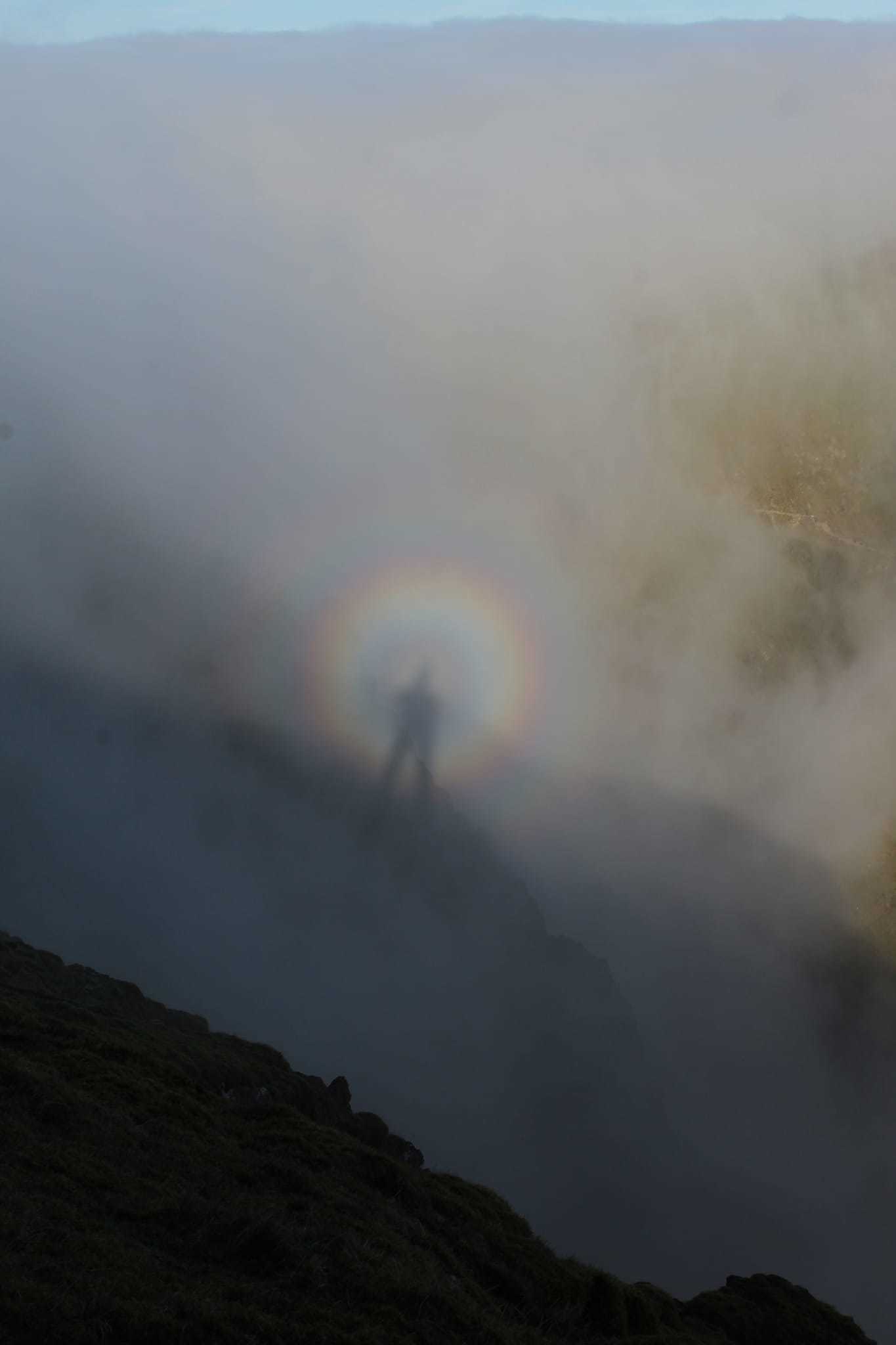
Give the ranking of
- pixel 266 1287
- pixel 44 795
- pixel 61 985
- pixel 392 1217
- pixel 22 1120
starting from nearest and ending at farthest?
pixel 266 1287
pixel 22 1120
pixel 392 1217
pixel 61 985
pixel 44 795

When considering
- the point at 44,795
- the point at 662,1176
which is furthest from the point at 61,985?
the point at 662,1176

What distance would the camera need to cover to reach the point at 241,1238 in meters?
19.7

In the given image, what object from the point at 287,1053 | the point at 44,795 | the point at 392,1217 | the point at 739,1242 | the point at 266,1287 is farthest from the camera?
the point at 739,1242

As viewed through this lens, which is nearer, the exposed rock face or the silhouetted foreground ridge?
the silhouetted foreground ridge

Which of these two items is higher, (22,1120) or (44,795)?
(44,795)

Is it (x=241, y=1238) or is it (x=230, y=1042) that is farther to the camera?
(x=230, y=1042)

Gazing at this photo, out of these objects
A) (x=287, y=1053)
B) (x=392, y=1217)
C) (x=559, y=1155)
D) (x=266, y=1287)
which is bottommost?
(x=266, y=1287)

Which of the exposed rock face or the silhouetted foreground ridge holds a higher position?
the exposed rock face

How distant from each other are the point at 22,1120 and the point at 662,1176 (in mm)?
190047

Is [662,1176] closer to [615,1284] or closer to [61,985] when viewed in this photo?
[61,985]

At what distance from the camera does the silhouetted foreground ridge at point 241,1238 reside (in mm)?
16109

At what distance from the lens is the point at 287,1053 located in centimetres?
14700

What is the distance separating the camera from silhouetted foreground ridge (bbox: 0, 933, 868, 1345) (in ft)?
52.9

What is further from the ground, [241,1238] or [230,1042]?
[230,1042]
